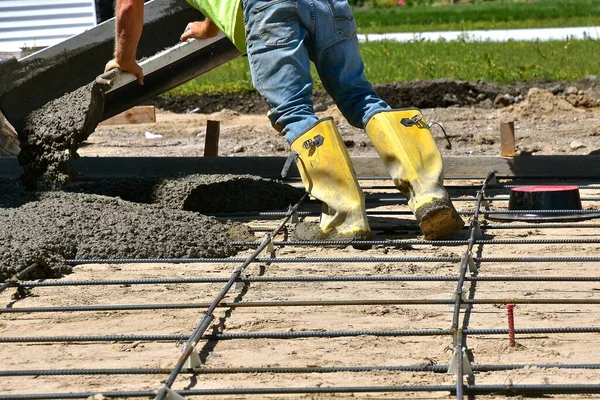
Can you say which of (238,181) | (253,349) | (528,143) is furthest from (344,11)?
(528,143)

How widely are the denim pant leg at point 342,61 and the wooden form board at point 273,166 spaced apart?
1324 millimetres

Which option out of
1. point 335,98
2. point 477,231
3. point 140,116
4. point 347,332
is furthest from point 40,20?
point 347,332

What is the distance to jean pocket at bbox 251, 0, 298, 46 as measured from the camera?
13.8 feet

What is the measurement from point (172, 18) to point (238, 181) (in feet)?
3.85

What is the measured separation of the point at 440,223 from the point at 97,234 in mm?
1352

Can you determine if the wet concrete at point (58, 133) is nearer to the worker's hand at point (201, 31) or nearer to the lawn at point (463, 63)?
the worker's hand at point (201, 31)

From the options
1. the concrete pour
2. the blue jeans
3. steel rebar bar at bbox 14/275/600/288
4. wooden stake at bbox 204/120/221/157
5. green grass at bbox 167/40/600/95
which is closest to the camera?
steel rebar bar at bbox 14/275/600/288

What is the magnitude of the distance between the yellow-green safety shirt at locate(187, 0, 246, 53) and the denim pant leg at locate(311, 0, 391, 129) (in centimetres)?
35

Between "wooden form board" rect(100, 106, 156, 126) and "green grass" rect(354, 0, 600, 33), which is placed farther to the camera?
"green grass" rect(354, 0, 600, 33)

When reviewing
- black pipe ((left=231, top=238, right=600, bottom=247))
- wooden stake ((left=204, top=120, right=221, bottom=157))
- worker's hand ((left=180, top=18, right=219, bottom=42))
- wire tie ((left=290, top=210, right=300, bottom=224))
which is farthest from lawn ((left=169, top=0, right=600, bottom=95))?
black pipe ((left=231, top=238, right=600, bottom=247))

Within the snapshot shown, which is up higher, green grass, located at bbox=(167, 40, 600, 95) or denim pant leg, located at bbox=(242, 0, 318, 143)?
denim pant leg, located at bbox=(242, 0, 318, 143)

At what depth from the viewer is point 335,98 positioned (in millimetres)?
4461

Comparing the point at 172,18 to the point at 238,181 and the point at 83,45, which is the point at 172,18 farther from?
the point at 238,181

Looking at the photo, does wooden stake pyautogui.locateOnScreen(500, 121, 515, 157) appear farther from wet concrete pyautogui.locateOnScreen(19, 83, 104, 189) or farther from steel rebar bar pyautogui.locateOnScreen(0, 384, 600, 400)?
steel rebar bar pyautogui.locateOnScreen(0, 384, 600, 400)
